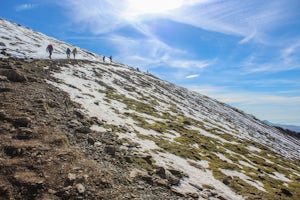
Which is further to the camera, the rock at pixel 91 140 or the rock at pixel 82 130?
the rock at pixel 82 130

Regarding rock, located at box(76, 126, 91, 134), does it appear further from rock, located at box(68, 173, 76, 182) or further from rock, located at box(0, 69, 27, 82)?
Answer: rock, located at box(0, 69, 27, 82)

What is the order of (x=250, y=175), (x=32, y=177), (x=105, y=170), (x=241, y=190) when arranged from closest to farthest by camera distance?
(x=32, y=177), (x=105, y=170), (x=241, y=190), (x=250, y=175)

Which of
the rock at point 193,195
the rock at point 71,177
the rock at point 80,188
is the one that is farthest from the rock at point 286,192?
the rock at point 71,177

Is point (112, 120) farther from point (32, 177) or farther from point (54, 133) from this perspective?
point (32, 177)

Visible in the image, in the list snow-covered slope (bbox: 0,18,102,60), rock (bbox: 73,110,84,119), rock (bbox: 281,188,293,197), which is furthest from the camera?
snow-covered slope (bbox: 0,18,102,60)

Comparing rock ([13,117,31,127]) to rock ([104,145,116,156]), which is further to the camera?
rock ([104,145,116,156])

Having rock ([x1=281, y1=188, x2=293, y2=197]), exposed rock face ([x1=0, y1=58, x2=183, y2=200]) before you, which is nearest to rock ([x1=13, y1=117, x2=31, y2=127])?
exposed rock face ([x1=0, y1=58, x2=183, y2=200])

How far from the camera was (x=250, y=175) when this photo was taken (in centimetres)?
2041

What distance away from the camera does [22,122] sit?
13.3 m

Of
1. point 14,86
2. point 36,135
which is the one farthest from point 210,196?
point 14,86

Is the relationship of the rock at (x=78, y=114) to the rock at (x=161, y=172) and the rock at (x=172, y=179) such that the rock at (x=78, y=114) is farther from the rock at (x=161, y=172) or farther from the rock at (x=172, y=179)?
the rock at (x=172, y=179)

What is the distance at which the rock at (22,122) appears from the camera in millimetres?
13219

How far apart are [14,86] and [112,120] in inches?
311

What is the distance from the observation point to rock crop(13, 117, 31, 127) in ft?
43.4
